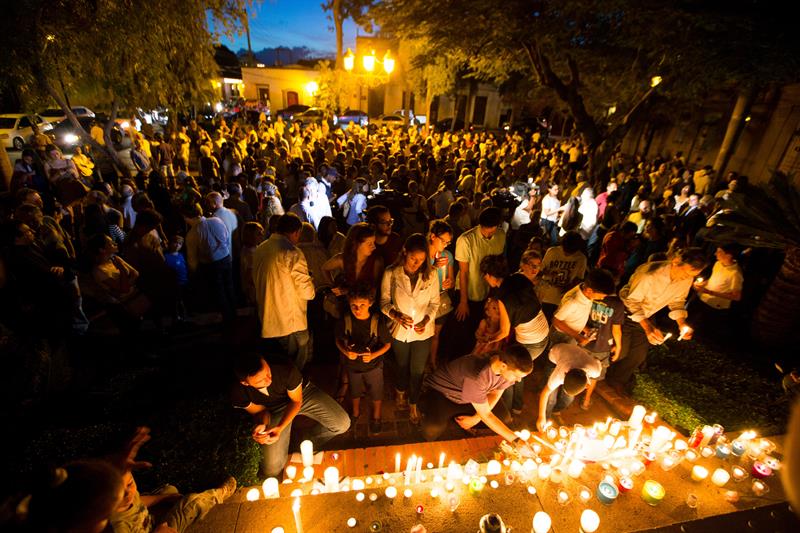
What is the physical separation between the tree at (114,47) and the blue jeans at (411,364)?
8758 millimetres

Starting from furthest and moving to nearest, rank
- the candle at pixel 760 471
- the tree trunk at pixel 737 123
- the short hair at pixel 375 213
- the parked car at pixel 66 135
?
the parked car at pixel 66 135 < the tree trunk at pixel 737 123 < the short hair at pixel 375 213 < the candle at pixel 760 471

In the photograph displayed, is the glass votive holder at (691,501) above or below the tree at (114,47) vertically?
below

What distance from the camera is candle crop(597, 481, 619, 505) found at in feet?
9.41

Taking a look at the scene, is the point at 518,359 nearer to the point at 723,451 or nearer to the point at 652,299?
the point at 723,451

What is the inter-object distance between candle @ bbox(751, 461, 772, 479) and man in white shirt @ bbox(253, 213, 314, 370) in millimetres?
4277

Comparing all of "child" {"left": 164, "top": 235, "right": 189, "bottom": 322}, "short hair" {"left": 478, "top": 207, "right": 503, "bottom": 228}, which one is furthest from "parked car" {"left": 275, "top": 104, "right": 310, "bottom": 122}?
"short hair" {"left": 478, "top": 207, "right": 503, "bottom": 228}

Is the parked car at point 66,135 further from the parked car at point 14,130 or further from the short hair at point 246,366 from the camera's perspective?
the short hair at point 246,366

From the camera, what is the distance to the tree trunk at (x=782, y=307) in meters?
5.58

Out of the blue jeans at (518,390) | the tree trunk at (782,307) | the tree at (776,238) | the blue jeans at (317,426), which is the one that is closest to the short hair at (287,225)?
the blue jeans at (317,426)

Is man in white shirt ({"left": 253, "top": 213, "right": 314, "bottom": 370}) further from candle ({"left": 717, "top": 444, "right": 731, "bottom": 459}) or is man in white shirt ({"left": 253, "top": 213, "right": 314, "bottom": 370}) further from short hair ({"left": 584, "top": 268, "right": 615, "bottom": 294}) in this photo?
candle ({"left": 717, "top": 444, "right": 731, "bottom": 459})

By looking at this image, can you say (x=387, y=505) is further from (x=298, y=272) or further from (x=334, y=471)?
(x=298, y=272)

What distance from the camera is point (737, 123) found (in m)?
14.3

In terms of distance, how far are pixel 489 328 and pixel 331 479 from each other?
7.16ft

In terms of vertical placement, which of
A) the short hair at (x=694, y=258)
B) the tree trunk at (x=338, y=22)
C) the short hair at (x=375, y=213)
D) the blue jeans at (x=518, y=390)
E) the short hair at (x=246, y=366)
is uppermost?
the tree trunk at (x=338, y=22)
